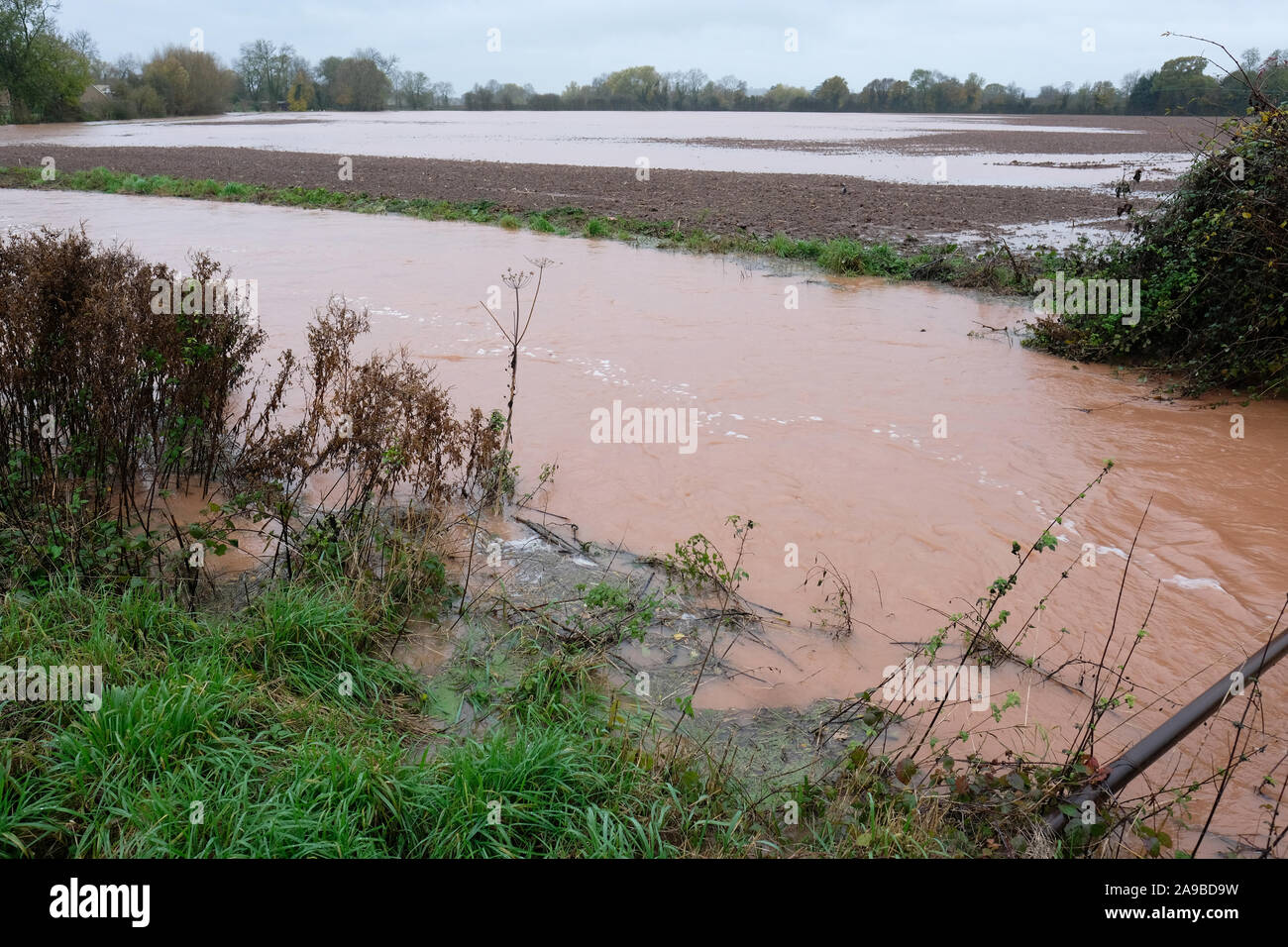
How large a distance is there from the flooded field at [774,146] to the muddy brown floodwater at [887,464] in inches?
701

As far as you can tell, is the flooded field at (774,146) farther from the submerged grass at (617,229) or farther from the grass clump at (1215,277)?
the grass clump at (1215,277)

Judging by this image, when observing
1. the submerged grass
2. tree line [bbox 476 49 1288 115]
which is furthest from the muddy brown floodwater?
tree line [bbox 476 49 1288 115]

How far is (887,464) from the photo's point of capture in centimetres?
679

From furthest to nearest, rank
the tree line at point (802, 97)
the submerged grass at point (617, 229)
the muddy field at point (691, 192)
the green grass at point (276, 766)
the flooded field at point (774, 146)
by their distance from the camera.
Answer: the tree line at point (802, 97)
the flooded field at point (774, 146)
the muddy field at point (691, 192)
the submerged grass at point (617, 229)
the green grass at point (276, 766)

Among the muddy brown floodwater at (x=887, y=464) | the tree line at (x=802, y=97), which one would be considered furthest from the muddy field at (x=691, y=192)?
the tree line at (x=802, y=97)

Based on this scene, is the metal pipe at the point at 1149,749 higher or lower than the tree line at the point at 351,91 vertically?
lower

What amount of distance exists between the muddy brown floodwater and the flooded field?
1781cm

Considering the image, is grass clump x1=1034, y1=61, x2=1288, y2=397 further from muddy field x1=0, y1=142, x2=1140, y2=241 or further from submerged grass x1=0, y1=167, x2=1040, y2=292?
muddy field x1=0, y1=142, x2=1140, y2=241

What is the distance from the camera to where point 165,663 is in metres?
3.58

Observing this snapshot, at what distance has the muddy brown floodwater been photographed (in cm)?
438

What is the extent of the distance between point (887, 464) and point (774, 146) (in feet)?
138

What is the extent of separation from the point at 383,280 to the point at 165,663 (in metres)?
9.91

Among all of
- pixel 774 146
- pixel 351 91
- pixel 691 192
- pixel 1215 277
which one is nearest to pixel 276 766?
pixel 1215 277

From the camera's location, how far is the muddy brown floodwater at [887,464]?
4.38 meters
